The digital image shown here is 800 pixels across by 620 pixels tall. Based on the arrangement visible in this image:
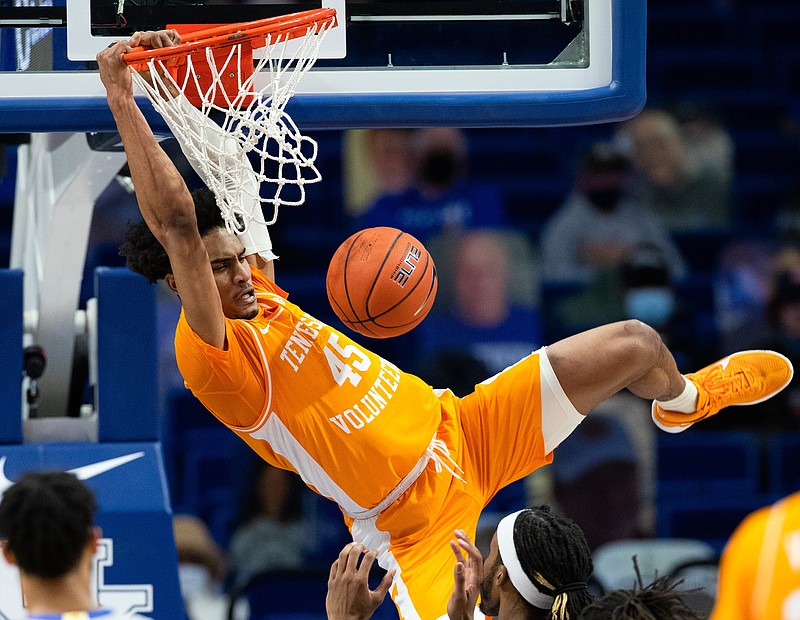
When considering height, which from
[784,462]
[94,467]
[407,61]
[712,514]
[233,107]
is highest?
[407,61]

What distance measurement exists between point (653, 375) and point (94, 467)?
208cm

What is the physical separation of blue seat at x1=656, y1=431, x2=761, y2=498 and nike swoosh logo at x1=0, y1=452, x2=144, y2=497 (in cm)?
368

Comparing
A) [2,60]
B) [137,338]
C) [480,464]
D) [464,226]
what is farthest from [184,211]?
[464,226]

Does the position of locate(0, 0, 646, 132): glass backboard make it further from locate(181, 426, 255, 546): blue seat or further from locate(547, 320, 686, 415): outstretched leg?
locate(181, 426, 255, 546): blue seat

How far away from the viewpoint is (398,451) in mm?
3896

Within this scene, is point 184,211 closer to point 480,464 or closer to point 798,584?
point 480,464

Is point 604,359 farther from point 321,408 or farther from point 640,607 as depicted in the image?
point 640,607

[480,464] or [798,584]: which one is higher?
[798,584]

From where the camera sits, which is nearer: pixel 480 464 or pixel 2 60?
pixel 2 60

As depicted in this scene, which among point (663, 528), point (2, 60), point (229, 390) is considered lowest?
point (663, 528)

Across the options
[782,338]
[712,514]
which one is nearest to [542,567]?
[712,514]

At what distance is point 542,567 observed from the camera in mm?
3256

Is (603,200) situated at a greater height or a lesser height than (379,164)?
lesser

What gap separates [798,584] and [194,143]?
2.43 metres
